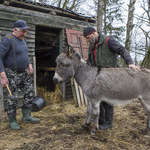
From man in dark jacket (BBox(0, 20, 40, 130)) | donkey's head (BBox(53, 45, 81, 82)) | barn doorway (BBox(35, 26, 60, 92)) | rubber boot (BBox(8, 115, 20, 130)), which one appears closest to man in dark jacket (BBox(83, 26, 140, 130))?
donkey's head (BBox(53, 45, 81, 82))

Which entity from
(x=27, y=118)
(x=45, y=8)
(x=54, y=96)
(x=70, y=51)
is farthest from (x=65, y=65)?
(x=54, y=96)

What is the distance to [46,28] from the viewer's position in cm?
739

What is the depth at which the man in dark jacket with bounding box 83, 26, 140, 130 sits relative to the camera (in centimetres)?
359

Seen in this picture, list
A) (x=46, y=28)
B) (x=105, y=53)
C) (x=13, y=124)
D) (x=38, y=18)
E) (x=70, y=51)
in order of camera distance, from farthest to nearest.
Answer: (x=46, y=28) < (x=38, y=18) < (x=13, y=124) < (x=105, y=53) < (x=70, y=51)

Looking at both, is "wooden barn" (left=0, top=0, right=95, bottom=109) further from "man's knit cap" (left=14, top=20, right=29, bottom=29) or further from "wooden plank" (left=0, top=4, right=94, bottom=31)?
"man's knit cap" (left=14, top=20, right=29, bottom=29)

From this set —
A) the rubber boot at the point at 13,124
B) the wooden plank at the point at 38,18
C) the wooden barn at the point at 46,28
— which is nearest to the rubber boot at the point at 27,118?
the rubber boot at the point at 13,124

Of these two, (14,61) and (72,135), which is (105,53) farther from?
(14,61)

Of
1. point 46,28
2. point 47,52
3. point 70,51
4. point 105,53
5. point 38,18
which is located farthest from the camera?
point 47,52

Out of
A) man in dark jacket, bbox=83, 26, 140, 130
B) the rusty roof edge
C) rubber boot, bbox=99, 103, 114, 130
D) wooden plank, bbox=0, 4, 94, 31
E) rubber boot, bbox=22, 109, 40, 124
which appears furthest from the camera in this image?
the rusty roof edge

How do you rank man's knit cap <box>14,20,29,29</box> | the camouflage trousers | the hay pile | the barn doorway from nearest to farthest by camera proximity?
man's knit cap <box>14,20,29,29</box> → the camouflage trousers → the hay pile → the barn doorway

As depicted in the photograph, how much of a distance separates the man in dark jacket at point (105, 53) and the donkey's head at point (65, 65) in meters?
0.65

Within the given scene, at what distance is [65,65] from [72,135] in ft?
5.69

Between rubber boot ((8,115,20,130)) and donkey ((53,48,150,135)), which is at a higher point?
donkey ((53,48,150,135))

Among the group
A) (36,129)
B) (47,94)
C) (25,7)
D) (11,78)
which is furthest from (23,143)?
(25,7)
